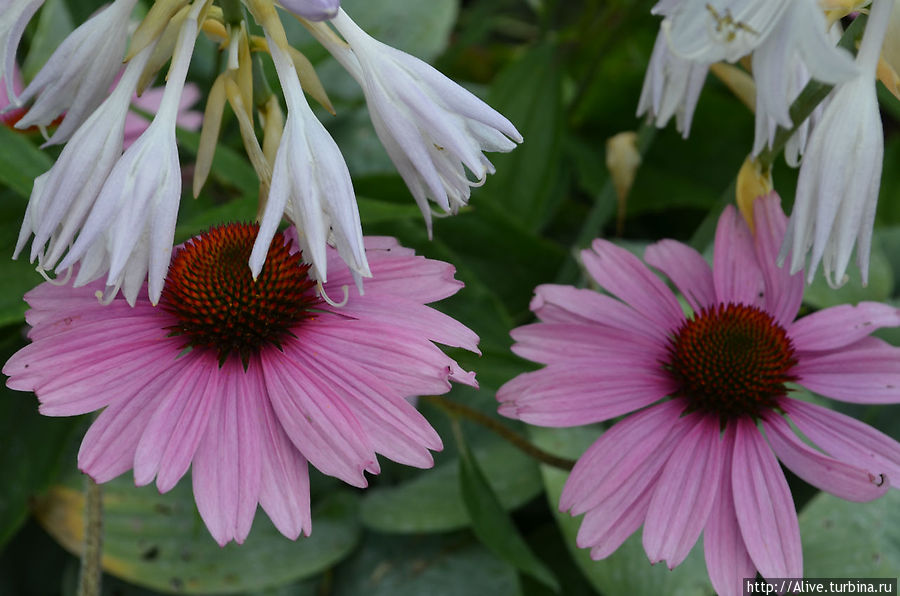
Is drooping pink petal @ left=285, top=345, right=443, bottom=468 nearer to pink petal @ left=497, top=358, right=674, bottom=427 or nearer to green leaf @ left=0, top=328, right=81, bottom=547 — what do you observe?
pink petal @ left=497, top=358, right=674, bottom=427

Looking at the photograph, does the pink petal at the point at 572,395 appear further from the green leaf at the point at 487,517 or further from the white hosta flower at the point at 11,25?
the white hosta flower at the point at 11,25

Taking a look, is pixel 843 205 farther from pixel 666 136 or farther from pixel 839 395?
pixel 666 136

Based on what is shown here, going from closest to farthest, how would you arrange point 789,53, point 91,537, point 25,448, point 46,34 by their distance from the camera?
1. point 789,53
2. point 91,537
3. point 25,448
4. point 46,34

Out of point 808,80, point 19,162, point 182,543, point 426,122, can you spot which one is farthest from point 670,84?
point 182,543

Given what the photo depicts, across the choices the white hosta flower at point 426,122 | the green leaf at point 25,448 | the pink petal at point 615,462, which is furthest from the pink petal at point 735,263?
the green leaf at point 25,448

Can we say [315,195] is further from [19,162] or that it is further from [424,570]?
[424,570]

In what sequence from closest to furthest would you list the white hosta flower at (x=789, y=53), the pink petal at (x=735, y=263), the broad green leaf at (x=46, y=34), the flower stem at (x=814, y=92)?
the white hosta flower at (x=789, y=53)
the flower stem at (x=814, y=92)
the pink petal at (x=735, y=263)
the broad green leaf at (x=46, y=34)

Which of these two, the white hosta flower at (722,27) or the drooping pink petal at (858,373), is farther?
the drooping pink petal at (858,373)
